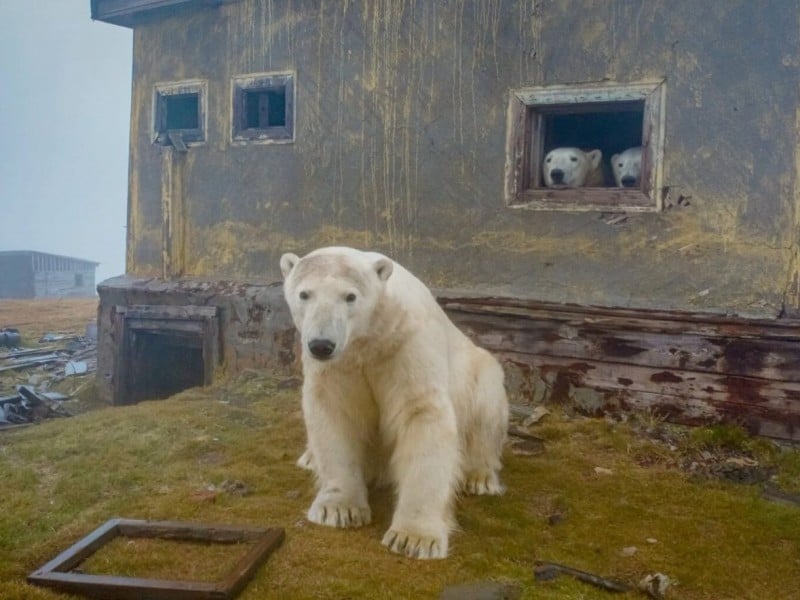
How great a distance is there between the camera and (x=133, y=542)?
311 centimetres

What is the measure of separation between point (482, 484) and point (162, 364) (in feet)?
17.8

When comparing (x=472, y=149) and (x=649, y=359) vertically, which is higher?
(x=472, y=149)

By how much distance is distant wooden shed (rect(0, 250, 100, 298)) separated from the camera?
20250 mm

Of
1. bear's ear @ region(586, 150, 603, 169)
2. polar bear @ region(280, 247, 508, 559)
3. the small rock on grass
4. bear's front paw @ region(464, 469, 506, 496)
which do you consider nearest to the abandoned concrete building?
bear's ear @ region(586, 150, 603, 169)

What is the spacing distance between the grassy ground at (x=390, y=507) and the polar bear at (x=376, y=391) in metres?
0.17

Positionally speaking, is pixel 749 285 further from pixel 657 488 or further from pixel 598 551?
pixel 598 551

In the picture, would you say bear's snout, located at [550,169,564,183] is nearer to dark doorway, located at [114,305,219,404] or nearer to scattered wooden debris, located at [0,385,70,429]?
dark doorway, located at [114,305,219,404]

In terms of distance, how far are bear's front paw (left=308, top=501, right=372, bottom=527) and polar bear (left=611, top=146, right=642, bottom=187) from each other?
3.49 meters

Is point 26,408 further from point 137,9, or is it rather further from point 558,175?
point 558,175

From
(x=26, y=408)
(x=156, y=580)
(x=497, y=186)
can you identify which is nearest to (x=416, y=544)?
(x=156, y=580)

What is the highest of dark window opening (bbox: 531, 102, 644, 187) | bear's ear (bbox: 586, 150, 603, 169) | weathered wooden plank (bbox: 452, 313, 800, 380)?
dark window opening (bbox: 531, 102, 644, 187)

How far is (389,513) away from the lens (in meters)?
3.53

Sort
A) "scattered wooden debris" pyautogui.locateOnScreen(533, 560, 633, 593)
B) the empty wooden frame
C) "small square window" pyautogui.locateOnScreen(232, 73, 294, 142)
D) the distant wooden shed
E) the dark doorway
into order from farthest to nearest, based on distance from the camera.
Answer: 1. the distant wooden shed
2. the dark doorway
3. "small square window" pyautogui.locateOnScreen(232, 73, 294, 142)
4. "scattered wooden debris" pyautogui.locateOnScreen(533, 560, 633, 593)
5. the empty wooden frame

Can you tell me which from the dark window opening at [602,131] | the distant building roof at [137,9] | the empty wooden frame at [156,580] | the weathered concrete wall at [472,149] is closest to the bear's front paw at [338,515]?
the empty wooden frame at [156,580]
